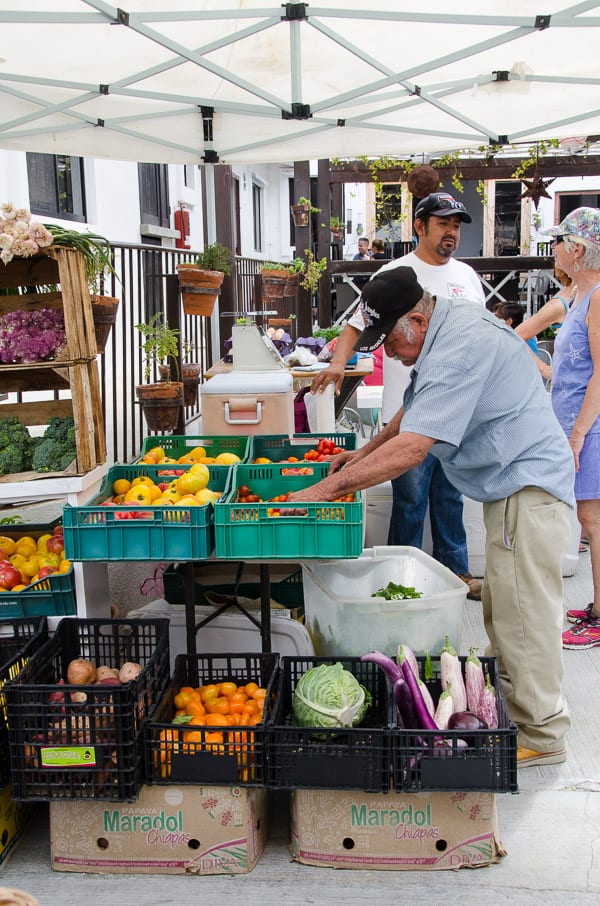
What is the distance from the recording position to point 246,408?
15.1 feet

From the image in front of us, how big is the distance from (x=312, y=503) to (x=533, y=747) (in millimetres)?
1289

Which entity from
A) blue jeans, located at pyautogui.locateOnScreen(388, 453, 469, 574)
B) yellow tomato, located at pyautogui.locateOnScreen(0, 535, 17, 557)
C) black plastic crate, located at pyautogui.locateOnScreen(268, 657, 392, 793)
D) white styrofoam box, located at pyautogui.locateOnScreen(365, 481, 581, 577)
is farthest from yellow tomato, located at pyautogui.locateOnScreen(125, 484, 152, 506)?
white styrofoam box, located at pyautogui.locateOnScreen(365, 481, 581, 577)

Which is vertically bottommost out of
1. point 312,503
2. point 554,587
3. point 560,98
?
point 554,587

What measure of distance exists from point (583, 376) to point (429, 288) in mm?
910

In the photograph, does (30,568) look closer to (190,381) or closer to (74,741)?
(74,741)

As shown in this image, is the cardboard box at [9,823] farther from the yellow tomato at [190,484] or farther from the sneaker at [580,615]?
the sneaker at [580,615]

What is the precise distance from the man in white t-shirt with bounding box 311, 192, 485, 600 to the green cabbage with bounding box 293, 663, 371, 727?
A: 181 cm

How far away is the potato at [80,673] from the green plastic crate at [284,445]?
4.55 feet

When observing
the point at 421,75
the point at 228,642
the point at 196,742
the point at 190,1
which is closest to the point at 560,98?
the point at 421,75

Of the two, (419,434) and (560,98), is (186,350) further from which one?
(419,434)

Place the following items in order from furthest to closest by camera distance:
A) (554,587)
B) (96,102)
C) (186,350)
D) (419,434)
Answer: (186,350) < (96,102) < (554,587) < (419,434)

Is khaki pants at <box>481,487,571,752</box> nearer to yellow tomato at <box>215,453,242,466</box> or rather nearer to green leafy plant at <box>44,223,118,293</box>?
yellow tomato at <box>215,453,242,466</box>

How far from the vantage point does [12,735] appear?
2.69m

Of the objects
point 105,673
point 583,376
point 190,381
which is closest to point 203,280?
point 190,381
